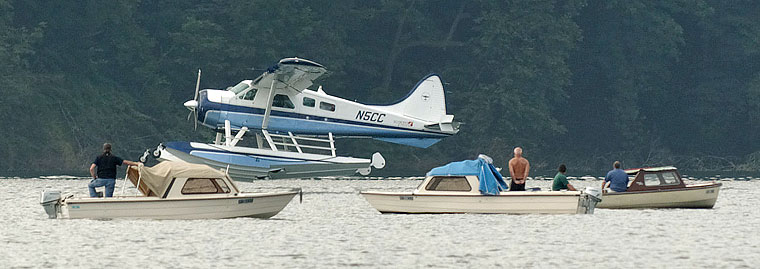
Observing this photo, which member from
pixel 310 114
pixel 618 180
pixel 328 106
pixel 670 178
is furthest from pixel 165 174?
pixel 328 106

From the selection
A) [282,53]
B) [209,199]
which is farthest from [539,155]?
[209,199]

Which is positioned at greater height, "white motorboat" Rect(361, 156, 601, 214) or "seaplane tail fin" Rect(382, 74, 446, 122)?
"seaplane tail fin" Rect(382, 74, 446, 122)

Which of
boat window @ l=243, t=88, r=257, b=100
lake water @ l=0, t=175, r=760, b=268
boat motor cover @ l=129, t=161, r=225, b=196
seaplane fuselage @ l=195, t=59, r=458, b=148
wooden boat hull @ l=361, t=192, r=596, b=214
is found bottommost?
lake water @ l=0, t=175, r=760, b=268

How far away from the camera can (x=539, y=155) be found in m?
79.6

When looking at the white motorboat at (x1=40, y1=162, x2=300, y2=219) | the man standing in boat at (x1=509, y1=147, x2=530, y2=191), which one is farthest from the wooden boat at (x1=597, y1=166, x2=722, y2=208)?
the white motorboat at (x1=40, y1=162, x2=300, y2=219)

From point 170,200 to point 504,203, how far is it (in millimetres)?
6624

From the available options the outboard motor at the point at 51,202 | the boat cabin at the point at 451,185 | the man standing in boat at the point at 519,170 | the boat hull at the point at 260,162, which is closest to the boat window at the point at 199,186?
the outboard motor at the point at 51,202

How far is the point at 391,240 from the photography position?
27766mm

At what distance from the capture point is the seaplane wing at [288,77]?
43.8 meters

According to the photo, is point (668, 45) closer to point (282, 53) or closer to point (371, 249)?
point (282, 53)

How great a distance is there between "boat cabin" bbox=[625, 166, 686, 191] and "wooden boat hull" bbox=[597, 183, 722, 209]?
0.45ft

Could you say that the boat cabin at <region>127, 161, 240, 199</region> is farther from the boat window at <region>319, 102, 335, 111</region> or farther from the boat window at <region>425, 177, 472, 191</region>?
the boat window at <region>319, 102, 335, 111</region>

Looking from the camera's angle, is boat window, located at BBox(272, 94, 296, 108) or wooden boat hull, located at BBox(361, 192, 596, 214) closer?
wooden boat hull, located at BBox(361, 192, 596, 214)

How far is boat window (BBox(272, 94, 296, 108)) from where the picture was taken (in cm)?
4594
